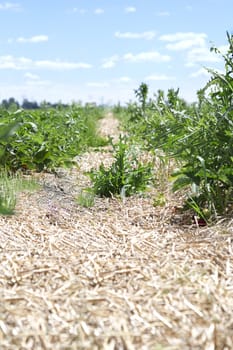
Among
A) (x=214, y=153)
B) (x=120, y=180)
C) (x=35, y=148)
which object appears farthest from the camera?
(x=35, y=148)

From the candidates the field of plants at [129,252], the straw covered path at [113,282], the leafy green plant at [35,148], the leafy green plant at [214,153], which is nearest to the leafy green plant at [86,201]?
the field of plants at [129,252]

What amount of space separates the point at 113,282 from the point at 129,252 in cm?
35

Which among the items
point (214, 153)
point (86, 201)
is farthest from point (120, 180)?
point (214, 153)

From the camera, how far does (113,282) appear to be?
2.34 metres

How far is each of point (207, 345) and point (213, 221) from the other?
133 cm

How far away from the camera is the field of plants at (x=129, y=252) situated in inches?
77.8

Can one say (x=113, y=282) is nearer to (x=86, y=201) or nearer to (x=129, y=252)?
(x=129, y=252)

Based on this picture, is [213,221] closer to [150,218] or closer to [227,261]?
[150,218]

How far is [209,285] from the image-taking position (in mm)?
2277

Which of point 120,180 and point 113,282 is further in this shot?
point 120,180

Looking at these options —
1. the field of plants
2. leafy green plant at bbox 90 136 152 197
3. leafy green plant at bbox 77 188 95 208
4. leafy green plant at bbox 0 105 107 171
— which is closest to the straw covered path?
the field of plants

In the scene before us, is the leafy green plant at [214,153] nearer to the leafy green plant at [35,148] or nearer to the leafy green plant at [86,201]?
the leafy green plant at [86,201]

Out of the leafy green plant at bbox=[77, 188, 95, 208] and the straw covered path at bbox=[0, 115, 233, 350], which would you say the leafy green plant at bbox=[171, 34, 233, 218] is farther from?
the leafy green plant at bbox=[77, 188, 95, 208]

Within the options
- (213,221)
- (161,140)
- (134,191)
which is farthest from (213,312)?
(134,191)
